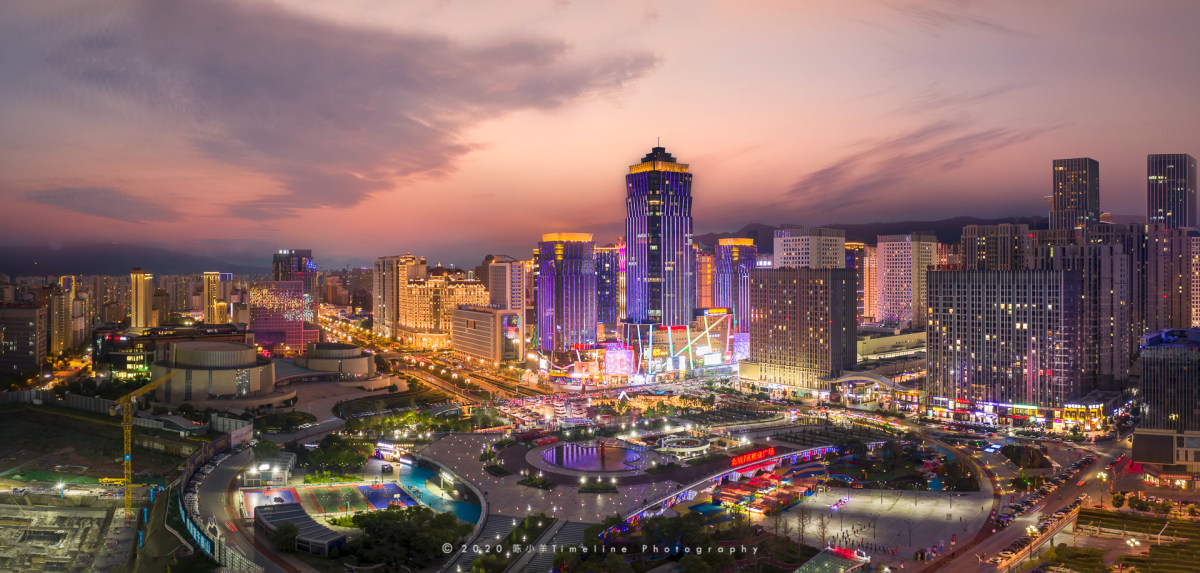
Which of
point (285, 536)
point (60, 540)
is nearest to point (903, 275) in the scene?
point (285, 536)

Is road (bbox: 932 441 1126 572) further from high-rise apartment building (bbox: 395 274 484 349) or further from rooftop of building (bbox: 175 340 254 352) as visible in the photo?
high-rise apartment building (bbox: 395 274 484 349)

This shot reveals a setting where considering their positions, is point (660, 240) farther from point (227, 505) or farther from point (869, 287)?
point (869, 287)

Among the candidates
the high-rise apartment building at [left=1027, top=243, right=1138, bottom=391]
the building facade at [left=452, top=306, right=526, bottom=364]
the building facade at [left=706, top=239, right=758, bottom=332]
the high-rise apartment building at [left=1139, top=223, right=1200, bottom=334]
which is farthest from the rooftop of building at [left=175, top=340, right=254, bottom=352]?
the high-rise apartment building at [left=1139, top=223, right=1200, bottom=334]

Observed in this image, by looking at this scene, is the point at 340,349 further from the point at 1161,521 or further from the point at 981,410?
the point at 1161,521

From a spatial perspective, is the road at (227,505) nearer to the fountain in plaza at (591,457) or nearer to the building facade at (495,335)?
the fountain in plaza at (591,457)

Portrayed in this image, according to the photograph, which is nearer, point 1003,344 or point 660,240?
point 1003,344

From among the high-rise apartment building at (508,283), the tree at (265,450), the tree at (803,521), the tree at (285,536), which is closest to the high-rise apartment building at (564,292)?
the high-rise apartment building at (508,283)
